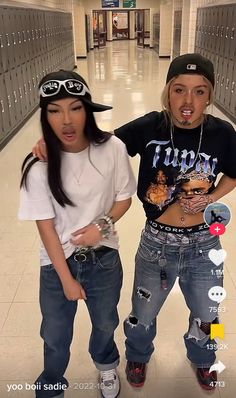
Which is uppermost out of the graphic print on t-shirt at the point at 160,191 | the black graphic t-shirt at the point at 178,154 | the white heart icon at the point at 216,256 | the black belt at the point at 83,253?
the black graphic t-shirt at the point at 178,154

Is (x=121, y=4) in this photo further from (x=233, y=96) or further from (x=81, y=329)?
(x=81, y=329)

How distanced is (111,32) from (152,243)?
114 feet

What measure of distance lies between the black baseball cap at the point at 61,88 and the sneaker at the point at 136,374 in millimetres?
1207

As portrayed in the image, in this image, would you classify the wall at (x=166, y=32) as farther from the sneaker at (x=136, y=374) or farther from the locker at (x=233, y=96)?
the sneaker at (x=136, y=374)

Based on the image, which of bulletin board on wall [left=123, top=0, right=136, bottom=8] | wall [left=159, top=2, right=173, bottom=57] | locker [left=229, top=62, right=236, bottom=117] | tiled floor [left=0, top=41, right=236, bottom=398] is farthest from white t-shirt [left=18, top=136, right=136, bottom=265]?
bulletin board on wall [left=123, top=0, right=136, bottom=8]

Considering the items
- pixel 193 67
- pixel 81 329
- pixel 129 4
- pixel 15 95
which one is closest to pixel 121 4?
pixel 129 4

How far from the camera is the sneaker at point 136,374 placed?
175 centimetres

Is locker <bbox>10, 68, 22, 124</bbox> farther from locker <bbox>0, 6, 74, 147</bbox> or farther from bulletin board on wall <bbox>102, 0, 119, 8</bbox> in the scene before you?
bulletin board on wall <bbox>102, 0, 119, 8</bbox>

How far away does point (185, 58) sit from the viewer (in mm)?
1248

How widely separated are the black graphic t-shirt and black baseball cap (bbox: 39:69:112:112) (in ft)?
0.83

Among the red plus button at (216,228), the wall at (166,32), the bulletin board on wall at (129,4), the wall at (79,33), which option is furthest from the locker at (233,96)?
the bulletin board on wall at (129,4)

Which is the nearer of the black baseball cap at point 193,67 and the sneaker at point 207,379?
the black baseball cap at point 193,67

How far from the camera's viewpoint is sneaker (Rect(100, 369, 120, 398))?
168cm

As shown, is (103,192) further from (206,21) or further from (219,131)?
(206,21)
